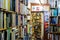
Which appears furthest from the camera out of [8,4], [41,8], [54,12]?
[41,8]

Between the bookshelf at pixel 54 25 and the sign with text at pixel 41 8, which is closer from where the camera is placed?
the bookshelf at pixel 54 25

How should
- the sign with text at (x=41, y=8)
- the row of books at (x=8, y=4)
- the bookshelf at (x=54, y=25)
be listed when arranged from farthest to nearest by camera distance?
the sign with text at (x=41, y=8) < the bookshelf at (x=54, y=25) < the row of books at (x=8, y=4)

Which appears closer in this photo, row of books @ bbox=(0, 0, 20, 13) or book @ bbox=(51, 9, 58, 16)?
row of books @ bbox=(0, 0, 20, 13)

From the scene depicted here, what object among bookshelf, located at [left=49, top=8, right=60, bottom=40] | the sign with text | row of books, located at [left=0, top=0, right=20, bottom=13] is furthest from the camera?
the sign with text

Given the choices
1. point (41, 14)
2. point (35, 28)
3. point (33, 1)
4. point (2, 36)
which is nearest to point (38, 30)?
point (35, 28)

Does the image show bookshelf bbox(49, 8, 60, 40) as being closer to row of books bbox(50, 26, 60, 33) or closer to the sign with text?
row of books bbox(50, 26, 60, 33)

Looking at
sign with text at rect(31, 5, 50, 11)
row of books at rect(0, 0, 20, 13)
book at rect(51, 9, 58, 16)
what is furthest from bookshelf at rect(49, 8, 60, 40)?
row of books at rect(0, 0, 20, 13)

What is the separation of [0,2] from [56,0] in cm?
276

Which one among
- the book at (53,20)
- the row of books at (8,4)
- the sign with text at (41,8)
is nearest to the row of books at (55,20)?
the book at (53,20)

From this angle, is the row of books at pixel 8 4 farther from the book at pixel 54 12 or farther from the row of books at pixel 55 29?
the row of books at pixel 55 29

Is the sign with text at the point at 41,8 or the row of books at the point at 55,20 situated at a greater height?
the sign with text at the point at 41,8

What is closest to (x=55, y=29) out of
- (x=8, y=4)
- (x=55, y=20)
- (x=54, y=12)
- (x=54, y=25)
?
(x=54, y=25)

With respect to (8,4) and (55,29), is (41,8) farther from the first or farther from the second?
(8,4)

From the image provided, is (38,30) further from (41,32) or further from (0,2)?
(0,2)
